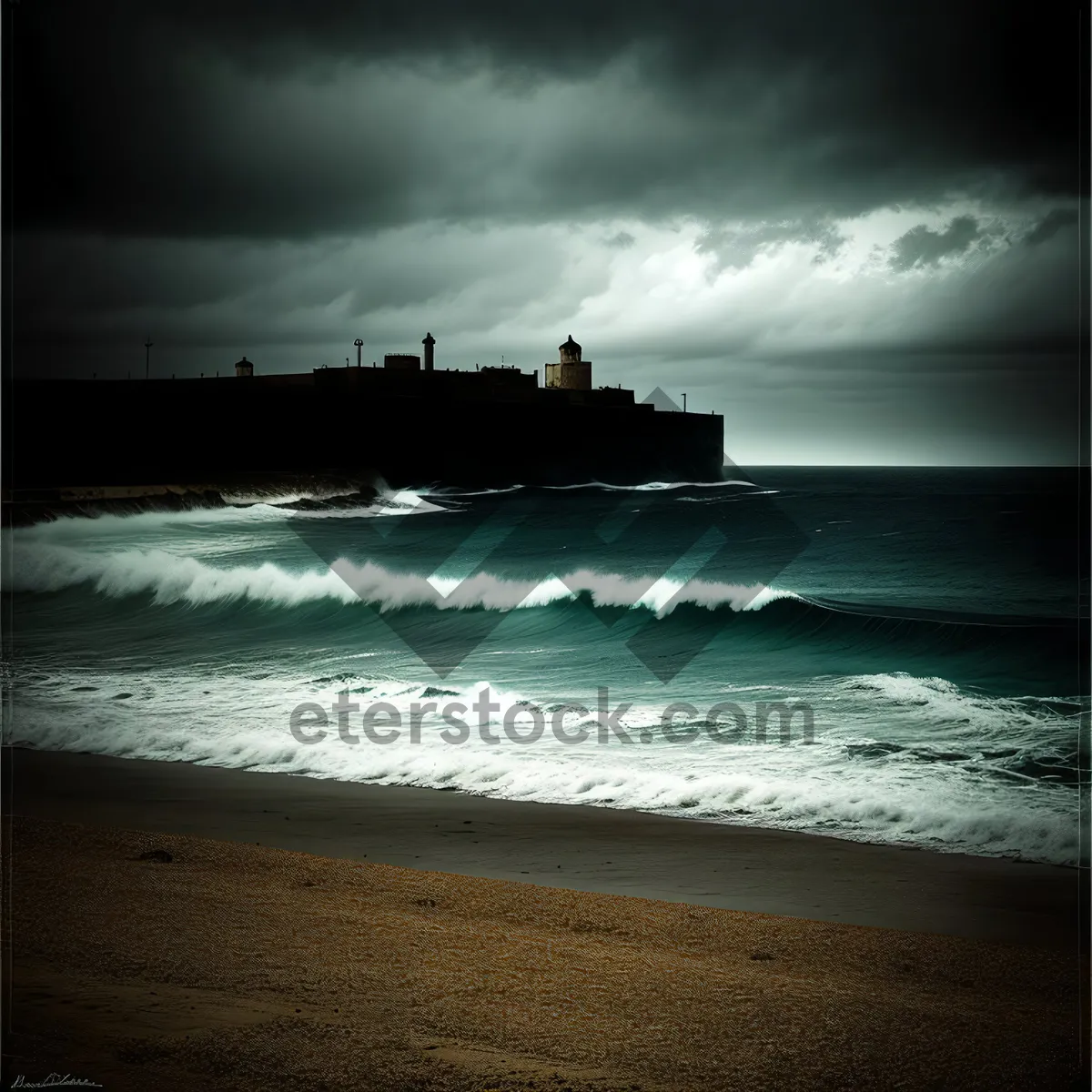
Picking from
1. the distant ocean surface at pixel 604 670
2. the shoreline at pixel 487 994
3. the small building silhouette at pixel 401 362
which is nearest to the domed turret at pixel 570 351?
the small building silhouette at pixel 401 362

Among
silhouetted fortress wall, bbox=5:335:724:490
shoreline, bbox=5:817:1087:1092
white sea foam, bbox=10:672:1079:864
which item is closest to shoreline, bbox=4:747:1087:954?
white sea foam, bbox=10:672:1079:864

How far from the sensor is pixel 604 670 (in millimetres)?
9734

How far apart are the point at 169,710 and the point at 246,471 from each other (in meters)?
31.8

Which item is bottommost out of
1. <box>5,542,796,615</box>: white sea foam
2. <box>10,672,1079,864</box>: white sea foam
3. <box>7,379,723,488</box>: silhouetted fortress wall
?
<box>10,672,1079,864</box>: white sea foam

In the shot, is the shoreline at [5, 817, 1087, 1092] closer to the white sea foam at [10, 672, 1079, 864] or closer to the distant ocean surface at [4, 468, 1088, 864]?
the distant ocean surface at [4, 468, 1088, 864]

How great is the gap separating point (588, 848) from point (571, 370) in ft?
145

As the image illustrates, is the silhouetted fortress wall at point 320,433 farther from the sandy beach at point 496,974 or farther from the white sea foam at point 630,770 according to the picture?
the sandy beach at point 496,974

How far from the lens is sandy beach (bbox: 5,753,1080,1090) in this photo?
2211 millimetres

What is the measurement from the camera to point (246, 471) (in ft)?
124

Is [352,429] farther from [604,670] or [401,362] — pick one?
[604,670]
